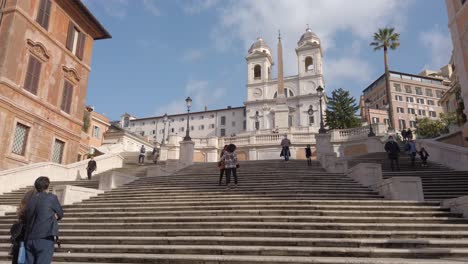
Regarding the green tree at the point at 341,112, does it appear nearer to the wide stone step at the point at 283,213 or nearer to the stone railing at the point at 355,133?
the stone railing at the point at 355,133

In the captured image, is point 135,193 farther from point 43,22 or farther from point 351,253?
point 43,22

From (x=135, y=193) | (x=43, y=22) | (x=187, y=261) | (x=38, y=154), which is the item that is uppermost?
(x=43, y=22)

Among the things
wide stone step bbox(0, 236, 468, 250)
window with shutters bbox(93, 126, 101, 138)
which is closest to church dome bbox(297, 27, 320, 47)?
window with shutters bbox(93, 126, 101, 138)

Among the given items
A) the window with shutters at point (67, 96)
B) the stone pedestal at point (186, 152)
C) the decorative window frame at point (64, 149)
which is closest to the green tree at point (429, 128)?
the stone pedestal at point (186, 152)

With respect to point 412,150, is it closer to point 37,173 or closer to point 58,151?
point 37,173

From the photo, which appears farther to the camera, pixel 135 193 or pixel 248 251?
pixel 135 193

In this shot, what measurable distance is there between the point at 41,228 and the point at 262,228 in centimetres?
498

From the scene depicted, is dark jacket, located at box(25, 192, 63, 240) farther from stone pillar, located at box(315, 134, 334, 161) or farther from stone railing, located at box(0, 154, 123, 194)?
stone pillar, located at box(315, 134, 334, 161)

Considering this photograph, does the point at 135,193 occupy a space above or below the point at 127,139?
below

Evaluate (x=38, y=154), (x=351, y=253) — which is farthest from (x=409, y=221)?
(x=38, y=154)

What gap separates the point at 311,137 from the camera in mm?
33750

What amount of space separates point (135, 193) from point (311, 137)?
78.8 feet

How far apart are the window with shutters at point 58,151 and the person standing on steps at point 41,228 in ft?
63.4

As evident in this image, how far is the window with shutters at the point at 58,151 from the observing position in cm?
2208
